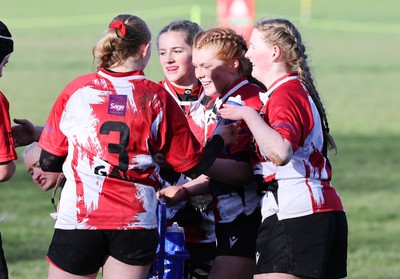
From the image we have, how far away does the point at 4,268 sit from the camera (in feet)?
17.9

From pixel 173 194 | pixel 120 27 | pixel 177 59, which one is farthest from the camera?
pixel 177 59

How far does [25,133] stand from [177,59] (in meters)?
1.07

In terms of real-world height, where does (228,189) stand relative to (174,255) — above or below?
above

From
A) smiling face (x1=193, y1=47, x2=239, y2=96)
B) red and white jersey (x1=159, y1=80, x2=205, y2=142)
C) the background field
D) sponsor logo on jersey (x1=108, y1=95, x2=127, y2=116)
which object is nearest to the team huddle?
sponsor logo on jersey (x1=108, y1=95, x2=127, y2=116)

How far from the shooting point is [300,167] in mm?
5117

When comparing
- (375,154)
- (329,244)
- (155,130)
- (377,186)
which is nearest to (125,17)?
(155,130)

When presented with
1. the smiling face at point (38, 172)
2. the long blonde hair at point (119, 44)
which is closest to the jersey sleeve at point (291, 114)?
the long blonde hair at point (119, 44)

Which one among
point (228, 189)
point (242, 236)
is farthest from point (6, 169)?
point (242, 236)

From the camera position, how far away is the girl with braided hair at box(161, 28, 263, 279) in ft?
18.3

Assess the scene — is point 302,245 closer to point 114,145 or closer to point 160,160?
point 160,160

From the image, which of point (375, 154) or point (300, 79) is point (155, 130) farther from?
point (375, 154)

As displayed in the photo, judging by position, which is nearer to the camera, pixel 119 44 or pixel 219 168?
pixel 119 44

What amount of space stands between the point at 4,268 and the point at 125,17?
1436 millimetres

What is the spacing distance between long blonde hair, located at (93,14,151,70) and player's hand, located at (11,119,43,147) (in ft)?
2.01
